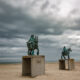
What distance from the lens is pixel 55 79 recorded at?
12.5 meters

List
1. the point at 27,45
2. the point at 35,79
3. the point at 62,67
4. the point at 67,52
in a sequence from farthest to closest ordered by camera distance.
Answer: the point at 62,67 → the point at 67,52 → the point at 27,45 → the point at 35,79

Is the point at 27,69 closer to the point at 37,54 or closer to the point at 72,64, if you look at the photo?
the point at 37,54

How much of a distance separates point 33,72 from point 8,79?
2.21m

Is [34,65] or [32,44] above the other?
[32,44]

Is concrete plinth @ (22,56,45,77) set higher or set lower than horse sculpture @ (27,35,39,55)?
lower

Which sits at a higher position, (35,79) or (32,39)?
(32,39)

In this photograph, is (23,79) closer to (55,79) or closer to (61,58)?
(55,79)

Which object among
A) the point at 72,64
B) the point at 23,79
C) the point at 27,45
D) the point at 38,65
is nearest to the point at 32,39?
the point at 27,45

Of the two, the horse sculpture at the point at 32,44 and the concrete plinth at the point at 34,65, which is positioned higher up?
the horse sculpture at the point at 32,44

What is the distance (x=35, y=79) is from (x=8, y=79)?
7.16 ft

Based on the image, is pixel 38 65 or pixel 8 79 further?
pixel 38 65

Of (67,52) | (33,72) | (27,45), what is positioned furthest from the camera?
(67,52)

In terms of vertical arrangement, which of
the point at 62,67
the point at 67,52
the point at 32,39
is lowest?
the point at 62,67

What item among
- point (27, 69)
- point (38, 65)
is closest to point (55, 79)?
point (38, 65)
